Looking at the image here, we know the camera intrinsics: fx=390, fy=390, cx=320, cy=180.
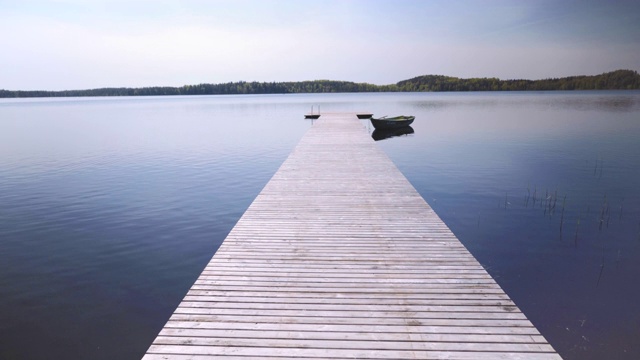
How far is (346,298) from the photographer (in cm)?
514

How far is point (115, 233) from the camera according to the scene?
1109cm

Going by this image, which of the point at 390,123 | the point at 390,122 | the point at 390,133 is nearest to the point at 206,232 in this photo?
the point at 390,122

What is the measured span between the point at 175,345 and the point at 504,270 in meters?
7.67

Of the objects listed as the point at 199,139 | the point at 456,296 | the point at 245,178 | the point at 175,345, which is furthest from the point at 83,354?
the point at 199,139

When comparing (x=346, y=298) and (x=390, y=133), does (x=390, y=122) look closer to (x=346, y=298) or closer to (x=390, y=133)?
(x=390, y=133)

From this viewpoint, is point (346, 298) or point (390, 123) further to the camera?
point (390, 123)

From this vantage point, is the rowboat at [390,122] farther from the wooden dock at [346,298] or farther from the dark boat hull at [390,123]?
the wooden dock at [346,298]

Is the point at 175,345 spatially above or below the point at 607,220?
above

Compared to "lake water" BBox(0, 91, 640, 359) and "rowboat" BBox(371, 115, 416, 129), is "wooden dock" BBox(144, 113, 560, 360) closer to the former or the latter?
"lake water" BBox(0, 91, 640, 359)

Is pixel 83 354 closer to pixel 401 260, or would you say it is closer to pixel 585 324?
pixel 401 260

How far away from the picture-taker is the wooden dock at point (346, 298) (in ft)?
13.7

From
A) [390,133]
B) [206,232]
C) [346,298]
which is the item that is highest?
[390,133]

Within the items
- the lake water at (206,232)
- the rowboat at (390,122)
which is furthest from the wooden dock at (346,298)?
the rowboat at (390,122)

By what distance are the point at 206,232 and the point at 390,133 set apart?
2652 cm
